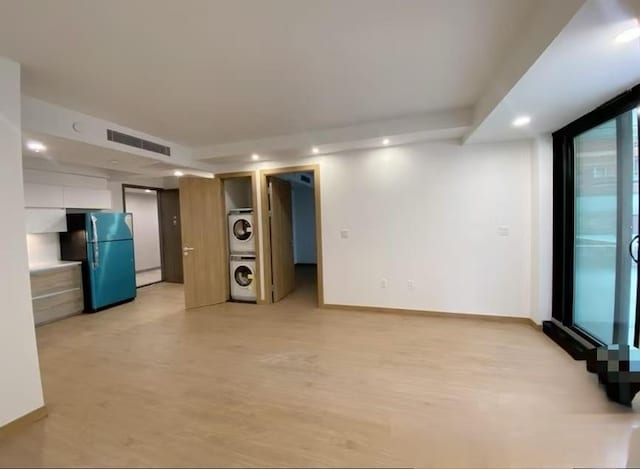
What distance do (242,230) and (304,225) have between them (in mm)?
3998

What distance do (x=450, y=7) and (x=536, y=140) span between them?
260 cm

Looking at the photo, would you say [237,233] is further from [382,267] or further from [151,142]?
[382,267]

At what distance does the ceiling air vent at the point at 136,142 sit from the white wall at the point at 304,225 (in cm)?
506

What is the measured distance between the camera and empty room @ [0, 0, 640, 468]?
1780 millimetres

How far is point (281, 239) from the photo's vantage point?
540 cm

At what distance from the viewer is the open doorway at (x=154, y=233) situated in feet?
22.4

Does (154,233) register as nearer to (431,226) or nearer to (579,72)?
(431,226)

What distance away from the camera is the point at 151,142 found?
3.85 meters

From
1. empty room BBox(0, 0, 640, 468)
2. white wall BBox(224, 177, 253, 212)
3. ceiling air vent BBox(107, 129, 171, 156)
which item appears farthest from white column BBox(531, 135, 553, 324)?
ceiling air vent BBox(107, 129, 171, 156)

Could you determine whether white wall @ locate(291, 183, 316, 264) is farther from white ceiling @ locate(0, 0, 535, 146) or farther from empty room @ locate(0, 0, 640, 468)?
white ceiling @ locate(0, 0, 535, 146)

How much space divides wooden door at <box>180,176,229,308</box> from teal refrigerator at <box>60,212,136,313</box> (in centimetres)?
125

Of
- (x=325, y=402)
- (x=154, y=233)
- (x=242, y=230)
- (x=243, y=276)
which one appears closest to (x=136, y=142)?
(x=242, y=230)

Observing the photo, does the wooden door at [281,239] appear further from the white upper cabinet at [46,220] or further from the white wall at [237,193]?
the white upper cabinet at [46,220]

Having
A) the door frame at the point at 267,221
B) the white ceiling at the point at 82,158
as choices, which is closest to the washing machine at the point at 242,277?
the door frame at the point at 267,221
